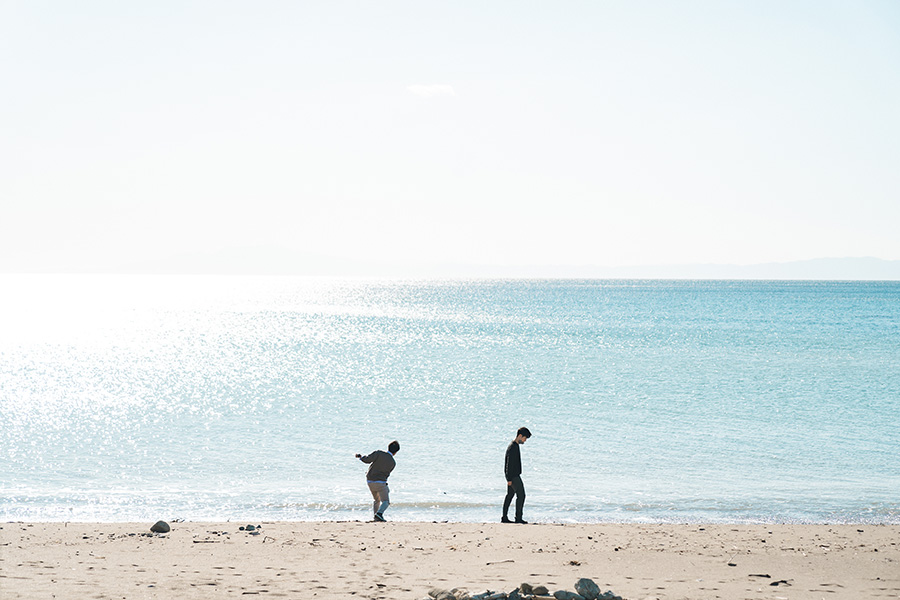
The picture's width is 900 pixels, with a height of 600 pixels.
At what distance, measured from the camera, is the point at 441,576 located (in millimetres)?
9297

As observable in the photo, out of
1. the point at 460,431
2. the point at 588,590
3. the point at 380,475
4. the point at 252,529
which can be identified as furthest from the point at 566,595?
the point at 460,431

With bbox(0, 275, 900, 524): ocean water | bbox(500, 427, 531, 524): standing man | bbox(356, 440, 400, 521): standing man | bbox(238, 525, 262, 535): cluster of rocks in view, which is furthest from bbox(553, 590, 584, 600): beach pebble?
bbox(0, 275, 900, 524): ocean water

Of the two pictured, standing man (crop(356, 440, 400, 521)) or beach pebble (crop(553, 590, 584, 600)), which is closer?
beach pebble (crop(553, 590, 584, 600))

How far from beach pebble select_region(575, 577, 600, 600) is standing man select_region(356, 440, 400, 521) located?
19.2 ft

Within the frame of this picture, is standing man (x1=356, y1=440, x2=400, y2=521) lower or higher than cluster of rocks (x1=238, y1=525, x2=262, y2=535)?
higher

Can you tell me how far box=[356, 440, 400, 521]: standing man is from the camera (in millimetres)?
13539

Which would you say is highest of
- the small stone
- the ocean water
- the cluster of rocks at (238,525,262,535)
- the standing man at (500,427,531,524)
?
the standing man at (500,427,531,524)

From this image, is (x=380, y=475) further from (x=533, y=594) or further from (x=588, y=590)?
(x=588, y=590)

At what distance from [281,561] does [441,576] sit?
212 centimetres

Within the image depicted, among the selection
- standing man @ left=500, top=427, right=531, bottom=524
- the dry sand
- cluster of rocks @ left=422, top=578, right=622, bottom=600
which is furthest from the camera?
standing man @ left=500, top=427, right=531, bottom=524

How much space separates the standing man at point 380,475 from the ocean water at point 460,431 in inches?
37.8

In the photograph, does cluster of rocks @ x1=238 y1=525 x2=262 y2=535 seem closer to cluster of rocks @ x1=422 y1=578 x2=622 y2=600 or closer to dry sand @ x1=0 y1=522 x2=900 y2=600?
dry sand @ x1=0 y1=522 x2=900 y2=600

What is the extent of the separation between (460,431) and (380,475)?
10.3 m

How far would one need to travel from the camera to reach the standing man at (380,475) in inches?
533
